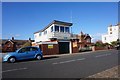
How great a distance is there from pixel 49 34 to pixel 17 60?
2306 cm

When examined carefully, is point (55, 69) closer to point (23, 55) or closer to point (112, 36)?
point (23, 55)

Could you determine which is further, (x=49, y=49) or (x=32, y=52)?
(x=49, y=49)

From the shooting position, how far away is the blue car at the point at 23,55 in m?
22.1

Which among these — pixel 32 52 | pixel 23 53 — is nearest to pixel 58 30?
pixel 32 52

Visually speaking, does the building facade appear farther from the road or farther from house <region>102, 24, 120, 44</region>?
house <region>102, 24, 120, 44</region>

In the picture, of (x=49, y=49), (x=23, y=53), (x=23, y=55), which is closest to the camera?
(x=23, y=55)

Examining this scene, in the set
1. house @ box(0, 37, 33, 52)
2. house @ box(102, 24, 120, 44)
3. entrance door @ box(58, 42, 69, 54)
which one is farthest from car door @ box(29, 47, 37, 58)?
house @ box(102, 24, 120, 44)

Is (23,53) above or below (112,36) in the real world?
below

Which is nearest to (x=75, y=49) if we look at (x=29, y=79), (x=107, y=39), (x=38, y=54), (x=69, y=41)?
(x=69, y=41)

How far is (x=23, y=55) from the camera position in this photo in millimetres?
22906

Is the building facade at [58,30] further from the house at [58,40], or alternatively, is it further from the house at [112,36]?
the house at [112,36]

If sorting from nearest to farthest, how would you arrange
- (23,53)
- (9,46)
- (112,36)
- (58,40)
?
(23,53)
(58,40)
(9,46)
(112,36)

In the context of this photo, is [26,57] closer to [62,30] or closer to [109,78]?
[109,78]

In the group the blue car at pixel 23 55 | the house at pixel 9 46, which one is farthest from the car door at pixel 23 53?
the house at pixel 9 46
